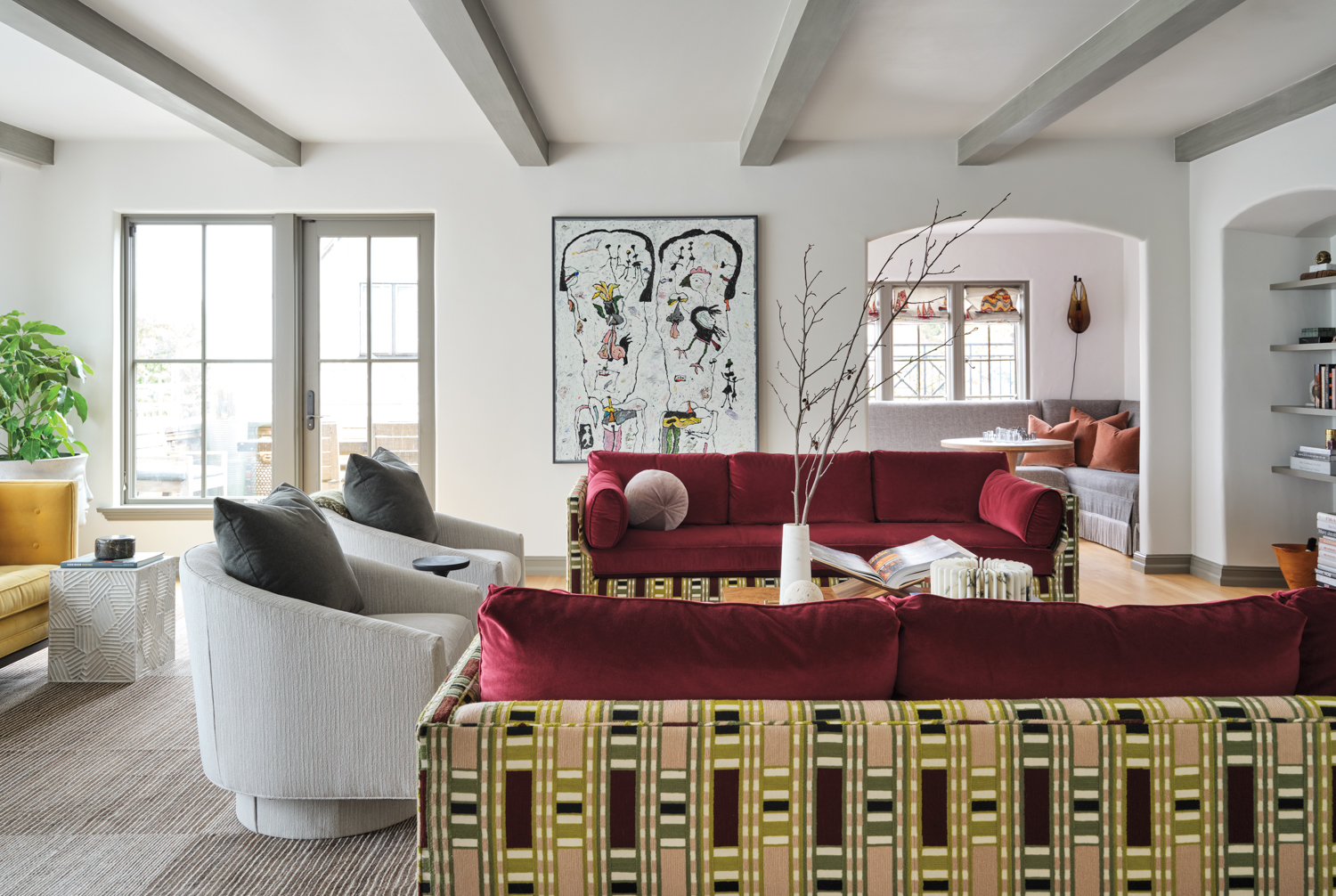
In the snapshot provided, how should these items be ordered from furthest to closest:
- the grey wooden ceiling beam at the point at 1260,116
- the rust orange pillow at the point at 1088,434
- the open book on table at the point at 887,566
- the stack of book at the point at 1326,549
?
the rust orange pillow at the point at 1088,434, the stack of book at the point at 1326,549, the grey wooden ceiling beam at the point at 1260,116, the open book on table at the point at 887,566

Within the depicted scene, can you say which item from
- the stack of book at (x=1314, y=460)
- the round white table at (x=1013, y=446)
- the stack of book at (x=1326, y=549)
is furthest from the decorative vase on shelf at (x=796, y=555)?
the stack of book at (x=1314, y=460)

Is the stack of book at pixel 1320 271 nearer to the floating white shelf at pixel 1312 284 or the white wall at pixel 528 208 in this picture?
the floating white shelf at pixel 1312 284

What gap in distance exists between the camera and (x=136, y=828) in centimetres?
210

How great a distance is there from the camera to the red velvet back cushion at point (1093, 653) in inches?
45.6

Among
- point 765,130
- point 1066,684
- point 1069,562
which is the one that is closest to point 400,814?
point 1066,684

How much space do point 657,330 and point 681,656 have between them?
399 cm

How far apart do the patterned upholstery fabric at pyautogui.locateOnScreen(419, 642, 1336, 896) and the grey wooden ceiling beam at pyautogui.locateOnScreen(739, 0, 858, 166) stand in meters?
2.68

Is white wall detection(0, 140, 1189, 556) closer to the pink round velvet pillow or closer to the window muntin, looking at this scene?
the window muntin

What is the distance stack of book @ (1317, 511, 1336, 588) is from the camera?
4238mm

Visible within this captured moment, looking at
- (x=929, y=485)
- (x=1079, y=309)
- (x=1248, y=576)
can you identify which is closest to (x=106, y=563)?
(x=929, y=485)

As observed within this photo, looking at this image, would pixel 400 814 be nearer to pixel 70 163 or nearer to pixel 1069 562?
pixel 1069 562

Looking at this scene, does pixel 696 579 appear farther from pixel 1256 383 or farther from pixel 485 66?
pixel 1256 383

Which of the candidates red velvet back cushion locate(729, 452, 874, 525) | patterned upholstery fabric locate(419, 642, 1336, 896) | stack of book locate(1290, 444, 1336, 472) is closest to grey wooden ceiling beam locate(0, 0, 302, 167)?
red velvet back cushion locate(729, 452, 874, 525)

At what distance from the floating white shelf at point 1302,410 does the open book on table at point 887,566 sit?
9.91 ft
